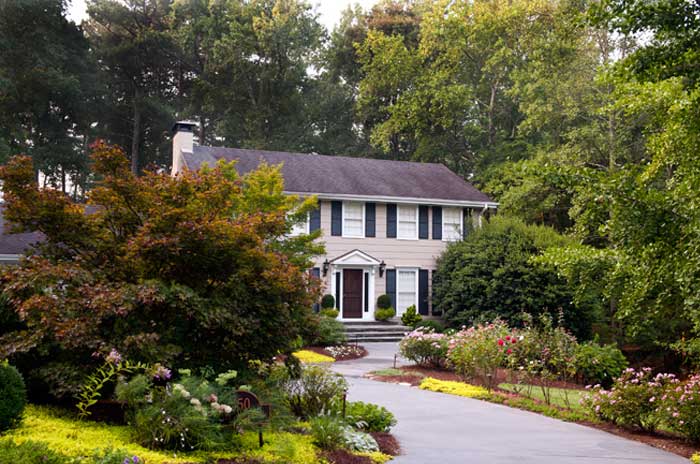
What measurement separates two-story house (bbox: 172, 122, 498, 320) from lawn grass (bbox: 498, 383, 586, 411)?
506 inches

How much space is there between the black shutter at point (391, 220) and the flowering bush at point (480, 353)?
12.5m

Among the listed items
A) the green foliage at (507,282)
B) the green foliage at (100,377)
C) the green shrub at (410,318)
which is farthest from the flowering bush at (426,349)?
the green shrub at (410,318)

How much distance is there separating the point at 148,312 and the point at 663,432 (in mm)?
6972

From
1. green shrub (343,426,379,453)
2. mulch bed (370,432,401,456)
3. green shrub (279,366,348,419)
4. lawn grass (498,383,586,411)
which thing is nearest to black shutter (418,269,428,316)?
lawn grass (498,383,586,411)

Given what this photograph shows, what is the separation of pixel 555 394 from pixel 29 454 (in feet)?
33.6

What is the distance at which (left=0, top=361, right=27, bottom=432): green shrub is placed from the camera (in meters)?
6.47

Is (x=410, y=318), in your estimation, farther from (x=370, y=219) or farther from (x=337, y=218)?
(x=337, y=218)

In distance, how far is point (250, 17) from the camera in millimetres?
40656

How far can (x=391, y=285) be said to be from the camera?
2753 centimetres

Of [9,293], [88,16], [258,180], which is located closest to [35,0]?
[88,16]

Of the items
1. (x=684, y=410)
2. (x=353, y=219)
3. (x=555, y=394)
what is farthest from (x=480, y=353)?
(x=353, y=219)

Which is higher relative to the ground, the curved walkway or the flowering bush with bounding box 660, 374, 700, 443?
the flowering bush with bounding box 660, 374, 700, 443

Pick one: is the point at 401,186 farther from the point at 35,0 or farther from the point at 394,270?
the point at 35,0

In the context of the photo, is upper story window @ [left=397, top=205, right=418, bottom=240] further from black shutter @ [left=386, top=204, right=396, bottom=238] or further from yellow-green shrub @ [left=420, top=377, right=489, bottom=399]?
yellow-green shrub @ [left=420, top=377, right=489, bottom=399]
